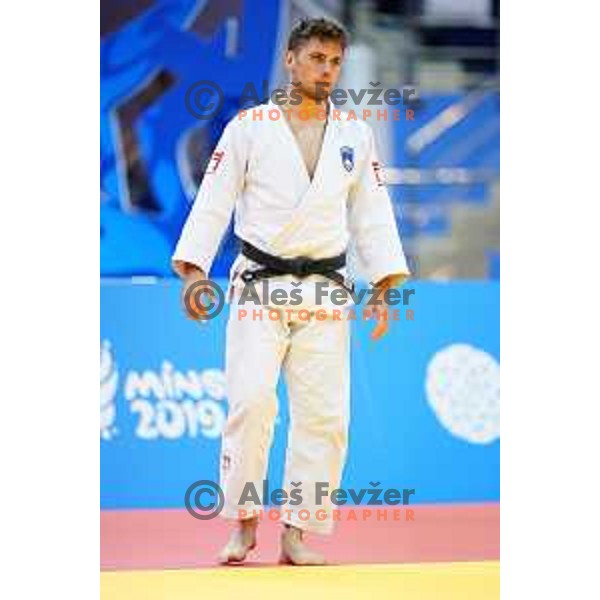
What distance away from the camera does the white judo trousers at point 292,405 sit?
3779 millimetres

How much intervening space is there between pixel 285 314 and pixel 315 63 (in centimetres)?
58

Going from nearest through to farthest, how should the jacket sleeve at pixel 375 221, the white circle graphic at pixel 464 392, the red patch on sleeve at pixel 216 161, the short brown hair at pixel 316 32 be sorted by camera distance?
1. the short brown hair at pixel 316 32
2. the red patch on sleeve at pixel 216 161
3. the jacket sleeve at pixel 375 221
4. the white circle graphic at pixel 464 392

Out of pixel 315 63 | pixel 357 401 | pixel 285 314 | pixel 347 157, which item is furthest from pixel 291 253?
pixel 357 401

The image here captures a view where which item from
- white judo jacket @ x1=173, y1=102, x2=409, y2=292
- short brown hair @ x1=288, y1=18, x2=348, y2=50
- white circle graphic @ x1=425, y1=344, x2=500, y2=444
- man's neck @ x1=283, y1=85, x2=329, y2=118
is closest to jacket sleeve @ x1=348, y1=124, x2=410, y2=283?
white judo jacket @ x1=173, y1=102, x2=409, y2=292

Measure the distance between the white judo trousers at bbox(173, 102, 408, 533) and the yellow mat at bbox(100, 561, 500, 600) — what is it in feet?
0.95

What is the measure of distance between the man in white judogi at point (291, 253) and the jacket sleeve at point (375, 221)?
4cm

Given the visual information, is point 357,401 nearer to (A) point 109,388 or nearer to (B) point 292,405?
(A) point 109,388

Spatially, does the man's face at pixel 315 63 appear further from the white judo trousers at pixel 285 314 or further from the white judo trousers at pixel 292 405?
the white judo trousers at pixel 292 405

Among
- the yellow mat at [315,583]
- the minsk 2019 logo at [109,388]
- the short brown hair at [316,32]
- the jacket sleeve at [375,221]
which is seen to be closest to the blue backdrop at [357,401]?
the minsk 2019 logo at [109,388]

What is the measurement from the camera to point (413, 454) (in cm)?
568
